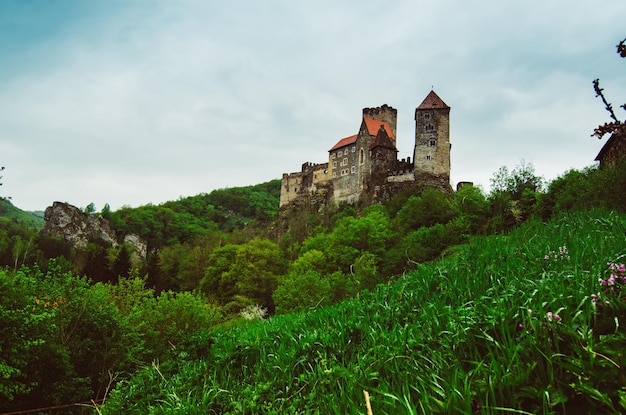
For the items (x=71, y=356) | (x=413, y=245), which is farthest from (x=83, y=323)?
(x=413, y=245)

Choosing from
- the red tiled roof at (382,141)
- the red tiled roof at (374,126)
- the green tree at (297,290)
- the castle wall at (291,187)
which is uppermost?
the red tiled roof at (374,126)

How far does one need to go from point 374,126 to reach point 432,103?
10.8 metres

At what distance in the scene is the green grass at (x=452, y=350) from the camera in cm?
415

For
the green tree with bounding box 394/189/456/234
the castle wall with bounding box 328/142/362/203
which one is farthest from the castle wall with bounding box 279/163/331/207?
the green tree with bounding box 394/189/456/234

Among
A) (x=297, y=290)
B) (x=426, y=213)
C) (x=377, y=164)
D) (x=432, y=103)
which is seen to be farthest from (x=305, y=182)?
(x=297, y=290)

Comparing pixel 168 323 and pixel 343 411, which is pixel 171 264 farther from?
pixel 343 411

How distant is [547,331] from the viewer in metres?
4.55

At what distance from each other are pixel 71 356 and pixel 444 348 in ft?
35.5

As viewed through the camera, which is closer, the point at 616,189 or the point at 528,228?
the point at 528,228

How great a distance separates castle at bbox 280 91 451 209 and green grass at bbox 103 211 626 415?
45921 mm

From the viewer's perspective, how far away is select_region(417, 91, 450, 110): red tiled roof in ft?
185

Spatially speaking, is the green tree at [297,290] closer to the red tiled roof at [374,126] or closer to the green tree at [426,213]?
the green tree at [426,213]

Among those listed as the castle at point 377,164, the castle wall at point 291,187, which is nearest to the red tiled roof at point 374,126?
the castle at point 377,164

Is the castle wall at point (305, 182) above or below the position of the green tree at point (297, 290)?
above
